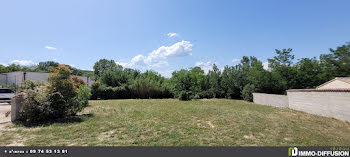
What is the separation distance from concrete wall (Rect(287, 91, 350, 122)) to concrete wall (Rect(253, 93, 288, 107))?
0.63 metres

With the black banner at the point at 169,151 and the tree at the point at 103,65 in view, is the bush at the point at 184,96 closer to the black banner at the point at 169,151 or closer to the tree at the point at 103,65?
the black banner at the point at 169,151

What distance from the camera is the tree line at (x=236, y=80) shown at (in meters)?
12.6

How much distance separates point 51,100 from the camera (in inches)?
226

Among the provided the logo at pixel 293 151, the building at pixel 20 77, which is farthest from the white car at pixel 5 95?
the logo at pixel 293 151

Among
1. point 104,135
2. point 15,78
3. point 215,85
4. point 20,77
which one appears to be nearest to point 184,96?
point 215,85

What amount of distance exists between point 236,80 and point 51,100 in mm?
17086

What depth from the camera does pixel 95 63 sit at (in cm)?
4194

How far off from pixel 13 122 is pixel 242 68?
19746 mm

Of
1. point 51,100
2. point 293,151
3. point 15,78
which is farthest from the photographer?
point 15,78

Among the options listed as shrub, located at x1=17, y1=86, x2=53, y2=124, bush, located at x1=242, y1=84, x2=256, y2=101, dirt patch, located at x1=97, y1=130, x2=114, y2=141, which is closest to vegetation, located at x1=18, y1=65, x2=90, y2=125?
shrub, located at x1=17, y1=86, x2=53, y2=124

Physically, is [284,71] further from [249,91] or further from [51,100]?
[51,100]

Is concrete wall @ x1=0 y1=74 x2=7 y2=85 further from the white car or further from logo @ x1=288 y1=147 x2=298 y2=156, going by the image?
logo @ x1=288 y1=147 x2=298 y2=156

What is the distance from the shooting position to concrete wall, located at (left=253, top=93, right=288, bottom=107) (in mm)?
10431

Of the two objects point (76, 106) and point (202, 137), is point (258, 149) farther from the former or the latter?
point (76, 106)
